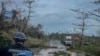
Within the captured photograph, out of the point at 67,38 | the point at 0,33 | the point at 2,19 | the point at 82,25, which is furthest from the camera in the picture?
the point at 67,38

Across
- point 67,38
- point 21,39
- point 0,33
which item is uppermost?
point 21,39

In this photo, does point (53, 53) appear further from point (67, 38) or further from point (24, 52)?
point (24, 52)

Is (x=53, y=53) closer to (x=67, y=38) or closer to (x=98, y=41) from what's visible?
(x=98, y=41)

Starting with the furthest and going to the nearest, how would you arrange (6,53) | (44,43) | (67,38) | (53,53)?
1. (67,38)
2. (44,43)
3. (53,53)
4. (6,53)

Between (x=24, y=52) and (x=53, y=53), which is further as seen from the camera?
(x=53, y=53)

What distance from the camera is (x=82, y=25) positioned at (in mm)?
43156

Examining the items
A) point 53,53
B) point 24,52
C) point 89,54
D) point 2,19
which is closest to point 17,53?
point 24,52

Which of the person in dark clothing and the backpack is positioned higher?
the person in dark clothing

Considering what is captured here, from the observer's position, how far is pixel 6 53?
169 inches

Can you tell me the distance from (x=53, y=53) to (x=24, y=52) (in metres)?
28.3

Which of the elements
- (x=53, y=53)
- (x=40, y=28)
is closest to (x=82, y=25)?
(x=40, y=28)

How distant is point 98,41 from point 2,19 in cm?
1480

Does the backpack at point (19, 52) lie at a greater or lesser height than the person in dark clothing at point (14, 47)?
lesser

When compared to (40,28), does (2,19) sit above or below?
above
